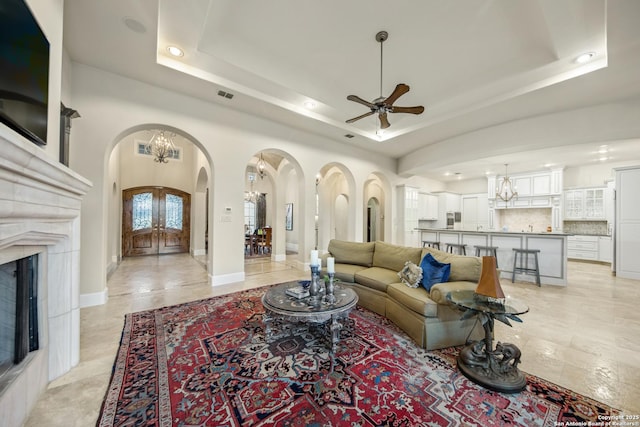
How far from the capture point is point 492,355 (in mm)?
1922

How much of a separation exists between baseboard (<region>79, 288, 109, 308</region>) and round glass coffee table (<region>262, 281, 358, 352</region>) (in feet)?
9.06

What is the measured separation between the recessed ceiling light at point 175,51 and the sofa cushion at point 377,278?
4.03 metres

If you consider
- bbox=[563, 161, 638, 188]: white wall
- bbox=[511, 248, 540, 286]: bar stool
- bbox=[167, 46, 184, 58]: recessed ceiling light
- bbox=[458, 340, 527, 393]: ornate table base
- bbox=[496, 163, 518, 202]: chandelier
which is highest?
bbox=[167, 46, 184, 58]: recessed ceiling light

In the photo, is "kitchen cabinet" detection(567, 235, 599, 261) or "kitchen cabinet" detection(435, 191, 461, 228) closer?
"kitchen cabinet" detection(567, 235, 599, 261)

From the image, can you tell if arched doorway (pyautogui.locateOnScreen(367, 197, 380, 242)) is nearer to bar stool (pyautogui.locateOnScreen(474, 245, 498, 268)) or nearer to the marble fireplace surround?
bar stool (pyautogui.locateOnScreen(474, 245, 498, 268))

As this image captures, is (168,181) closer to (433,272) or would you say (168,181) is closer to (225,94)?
(225,94)

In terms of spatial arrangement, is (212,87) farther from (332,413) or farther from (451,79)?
(332,413)

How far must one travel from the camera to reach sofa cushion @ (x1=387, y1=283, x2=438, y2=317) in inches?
89.7

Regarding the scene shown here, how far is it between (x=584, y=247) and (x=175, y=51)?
455 inches

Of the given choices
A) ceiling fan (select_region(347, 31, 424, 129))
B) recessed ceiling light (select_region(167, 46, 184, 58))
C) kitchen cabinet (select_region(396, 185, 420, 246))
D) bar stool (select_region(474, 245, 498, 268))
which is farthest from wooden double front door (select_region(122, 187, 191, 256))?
bar stool (select_region(474, 245, 498, 268))

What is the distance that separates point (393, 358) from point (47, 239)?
9.41ft

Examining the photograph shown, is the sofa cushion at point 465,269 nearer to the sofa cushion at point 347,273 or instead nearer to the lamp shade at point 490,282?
the lamp shade at point 490,282

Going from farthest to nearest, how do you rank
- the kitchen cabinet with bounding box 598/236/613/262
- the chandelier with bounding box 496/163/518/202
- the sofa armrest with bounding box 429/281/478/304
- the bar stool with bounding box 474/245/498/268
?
the chandelier with bounding box 496/163/518/202
the kitchen cabinet with bounding box 598/236/613/262
the bar stool with bounding box 474/245/498/268
the sofa armrest with bounding box 429/281/478/304

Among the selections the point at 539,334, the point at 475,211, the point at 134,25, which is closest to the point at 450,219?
the point at 475,211
